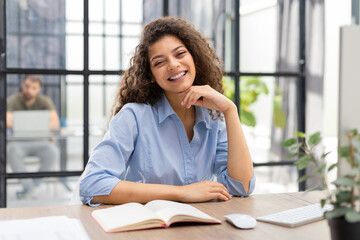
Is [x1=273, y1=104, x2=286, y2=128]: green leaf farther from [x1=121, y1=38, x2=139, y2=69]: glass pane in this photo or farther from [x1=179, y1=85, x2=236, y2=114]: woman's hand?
[x1=179, y1=85, x2=236, y2=114]: woman's hand

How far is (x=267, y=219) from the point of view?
1.26m

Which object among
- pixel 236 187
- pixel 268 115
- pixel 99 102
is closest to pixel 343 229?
pixel 236 187

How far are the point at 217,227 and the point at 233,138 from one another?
0.63 m

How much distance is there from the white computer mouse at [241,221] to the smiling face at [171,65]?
29.8 inches

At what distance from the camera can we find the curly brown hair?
6.35ft

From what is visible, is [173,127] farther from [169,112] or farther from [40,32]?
[40,32]

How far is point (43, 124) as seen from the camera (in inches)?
104

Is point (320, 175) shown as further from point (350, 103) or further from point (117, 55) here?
point (117, 55)

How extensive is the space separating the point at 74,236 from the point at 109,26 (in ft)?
6.16

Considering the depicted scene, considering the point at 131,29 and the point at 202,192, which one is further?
the point at 131,29

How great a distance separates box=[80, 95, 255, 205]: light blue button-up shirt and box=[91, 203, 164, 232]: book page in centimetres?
32

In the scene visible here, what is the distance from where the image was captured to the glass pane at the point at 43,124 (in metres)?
2.57

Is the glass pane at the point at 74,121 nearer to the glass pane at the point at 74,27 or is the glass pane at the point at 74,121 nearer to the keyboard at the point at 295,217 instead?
the glass pane at the point at 74,27

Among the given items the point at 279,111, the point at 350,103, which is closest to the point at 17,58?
the point at 279,111
